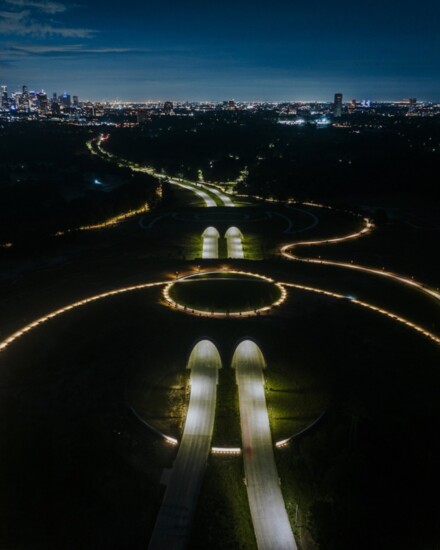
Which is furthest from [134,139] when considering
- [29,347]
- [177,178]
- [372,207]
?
[29,347]

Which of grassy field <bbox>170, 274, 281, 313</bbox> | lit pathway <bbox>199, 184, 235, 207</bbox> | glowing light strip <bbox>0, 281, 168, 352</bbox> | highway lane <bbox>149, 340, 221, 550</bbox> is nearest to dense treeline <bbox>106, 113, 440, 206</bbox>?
lit pathway <bbox>199, 184, 235, 207</bbox>

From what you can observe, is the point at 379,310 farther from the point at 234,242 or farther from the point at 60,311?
the point at 60,311

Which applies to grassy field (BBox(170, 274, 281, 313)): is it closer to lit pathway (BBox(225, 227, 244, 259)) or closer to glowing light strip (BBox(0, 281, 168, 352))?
glowing light strip (BBox(0, 281, 168, 352))

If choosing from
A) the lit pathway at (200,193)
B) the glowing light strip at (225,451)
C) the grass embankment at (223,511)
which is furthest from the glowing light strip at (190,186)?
the grass embankment at (223,511)

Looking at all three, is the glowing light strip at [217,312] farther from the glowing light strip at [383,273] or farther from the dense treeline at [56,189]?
the dense treeline at [56,189]

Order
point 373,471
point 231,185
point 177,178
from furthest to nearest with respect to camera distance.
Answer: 1. point 177,178
2. point 231,185
3. point 373,471

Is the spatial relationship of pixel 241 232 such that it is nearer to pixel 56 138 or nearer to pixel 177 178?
pixel 177 178
